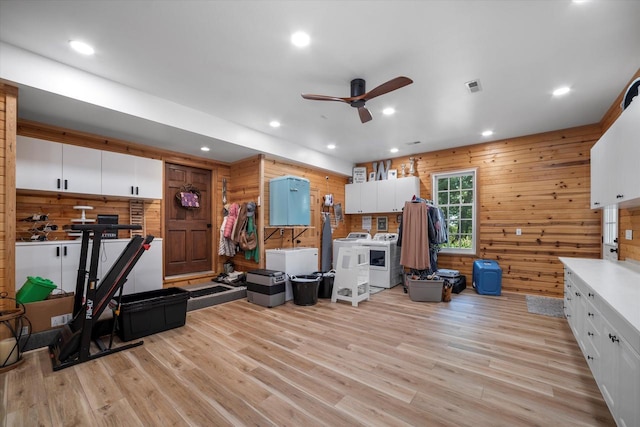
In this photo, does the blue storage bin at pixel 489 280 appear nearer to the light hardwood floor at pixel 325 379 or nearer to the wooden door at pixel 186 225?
the light hardwood floor at pixel 325 379

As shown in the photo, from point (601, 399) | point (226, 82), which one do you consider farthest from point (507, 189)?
point (226, 82)

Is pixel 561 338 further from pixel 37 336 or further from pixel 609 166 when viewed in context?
pixel 37 336

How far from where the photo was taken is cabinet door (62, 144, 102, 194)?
11.4ft

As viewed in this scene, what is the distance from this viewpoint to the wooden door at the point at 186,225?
485cm

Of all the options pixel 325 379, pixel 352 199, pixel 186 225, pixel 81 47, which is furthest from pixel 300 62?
pixel 352 199

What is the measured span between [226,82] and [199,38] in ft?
2.41

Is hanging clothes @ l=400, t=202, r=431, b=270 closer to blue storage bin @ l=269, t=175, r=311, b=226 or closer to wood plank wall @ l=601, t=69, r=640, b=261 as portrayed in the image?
blue storage bin @ l=269, t=175, r=311, b=226

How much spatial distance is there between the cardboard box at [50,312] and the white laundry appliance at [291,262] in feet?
8.34

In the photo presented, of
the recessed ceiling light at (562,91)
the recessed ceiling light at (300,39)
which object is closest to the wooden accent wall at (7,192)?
the recessed ceiling light at (300,39)

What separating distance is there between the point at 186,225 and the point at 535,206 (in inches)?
247

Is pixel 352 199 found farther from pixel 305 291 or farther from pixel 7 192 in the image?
pixel 7 192

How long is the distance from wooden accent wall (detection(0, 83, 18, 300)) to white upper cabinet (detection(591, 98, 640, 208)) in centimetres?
532

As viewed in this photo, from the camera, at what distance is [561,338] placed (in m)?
2.94

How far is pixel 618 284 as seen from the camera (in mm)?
2113
